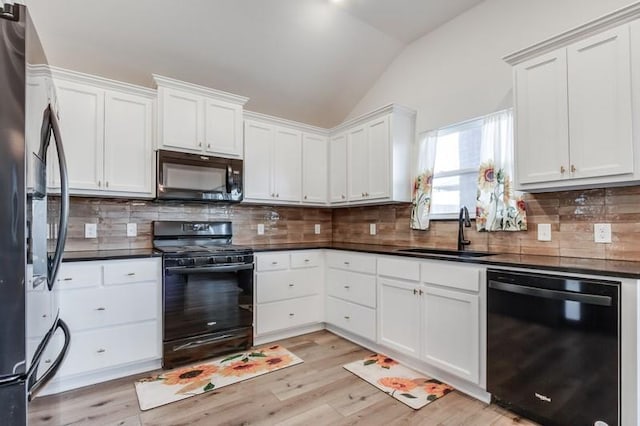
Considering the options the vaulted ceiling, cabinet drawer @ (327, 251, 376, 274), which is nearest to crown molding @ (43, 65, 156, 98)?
the vaulted ceiling

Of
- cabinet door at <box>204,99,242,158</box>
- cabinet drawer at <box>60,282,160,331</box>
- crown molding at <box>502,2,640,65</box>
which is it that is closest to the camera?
crown molding at <box>502,2,640,65</box>

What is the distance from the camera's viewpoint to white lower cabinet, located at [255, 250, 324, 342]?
3.22 meters

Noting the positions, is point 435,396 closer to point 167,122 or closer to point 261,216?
point 261,216

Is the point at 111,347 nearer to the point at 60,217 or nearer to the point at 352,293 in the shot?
the point at 60,217

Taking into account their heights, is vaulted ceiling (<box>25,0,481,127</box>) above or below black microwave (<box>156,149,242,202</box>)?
above

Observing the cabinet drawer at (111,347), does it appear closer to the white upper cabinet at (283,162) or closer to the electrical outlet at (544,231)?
the white upper cabinet at (283,162)

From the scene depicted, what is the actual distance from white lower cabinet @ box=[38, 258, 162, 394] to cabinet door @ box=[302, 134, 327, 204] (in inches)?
74.1

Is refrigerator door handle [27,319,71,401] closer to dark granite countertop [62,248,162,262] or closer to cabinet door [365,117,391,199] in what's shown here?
dark granite countertop [62,248,162,262]

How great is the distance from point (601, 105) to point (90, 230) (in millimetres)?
3842

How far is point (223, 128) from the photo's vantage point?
10.6 feet

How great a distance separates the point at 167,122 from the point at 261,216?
145 centimetres

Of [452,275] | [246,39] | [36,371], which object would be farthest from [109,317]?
[246,39]

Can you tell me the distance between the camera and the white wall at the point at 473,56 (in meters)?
2.47

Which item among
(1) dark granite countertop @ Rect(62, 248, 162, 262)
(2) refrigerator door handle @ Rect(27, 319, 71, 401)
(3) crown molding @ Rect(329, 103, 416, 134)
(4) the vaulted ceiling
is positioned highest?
(4) the vaulted ceiling
